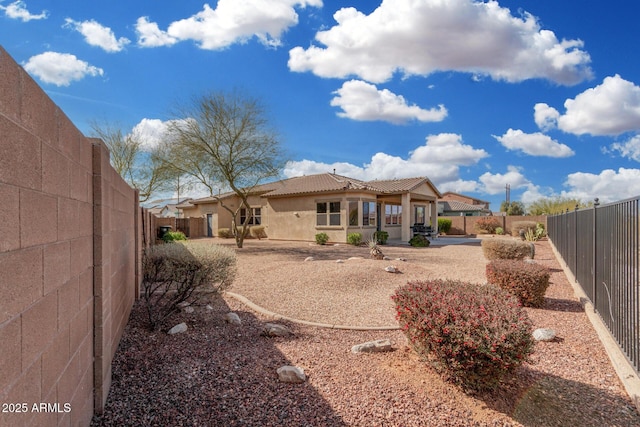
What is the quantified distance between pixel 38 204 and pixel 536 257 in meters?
16.6

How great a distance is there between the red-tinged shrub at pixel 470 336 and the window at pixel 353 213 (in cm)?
1793

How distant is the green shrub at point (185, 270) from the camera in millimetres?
6180

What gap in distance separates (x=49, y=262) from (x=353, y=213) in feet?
66.7

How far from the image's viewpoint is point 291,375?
3.94m

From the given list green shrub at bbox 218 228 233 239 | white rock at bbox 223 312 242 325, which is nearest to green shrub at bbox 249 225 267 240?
green shrub at bbox 218 228 233 239

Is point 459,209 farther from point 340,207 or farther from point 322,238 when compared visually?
point 322,238

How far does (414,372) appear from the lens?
4.11m

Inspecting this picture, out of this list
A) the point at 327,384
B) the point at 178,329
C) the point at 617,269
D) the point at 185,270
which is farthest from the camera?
the point at 185,270

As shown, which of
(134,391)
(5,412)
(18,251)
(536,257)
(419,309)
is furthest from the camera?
(536,257)

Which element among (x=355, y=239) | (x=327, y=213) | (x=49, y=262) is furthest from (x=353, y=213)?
Result: (x=49, y=262)

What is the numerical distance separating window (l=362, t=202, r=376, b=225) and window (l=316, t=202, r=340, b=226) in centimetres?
156

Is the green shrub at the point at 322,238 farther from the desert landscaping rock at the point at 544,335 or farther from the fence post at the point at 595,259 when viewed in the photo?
the desert landscaping rock at the point at 544,335

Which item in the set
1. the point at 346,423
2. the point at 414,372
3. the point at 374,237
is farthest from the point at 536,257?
the point at 346,423

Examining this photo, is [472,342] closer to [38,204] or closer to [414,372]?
[414,372]
